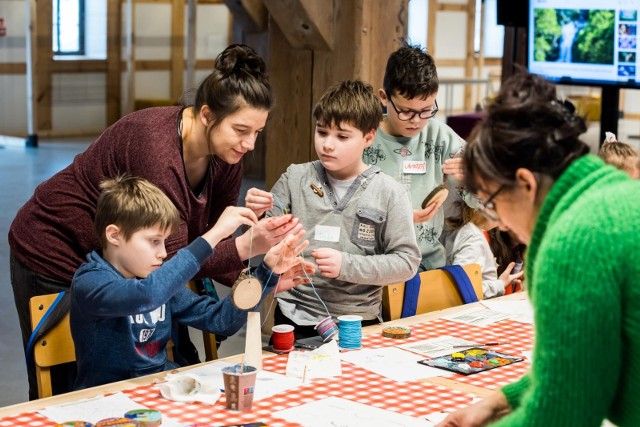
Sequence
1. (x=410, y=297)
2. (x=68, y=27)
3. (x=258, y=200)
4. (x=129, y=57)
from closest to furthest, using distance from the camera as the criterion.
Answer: (x=258, y=200), (x=410, y=297), (x=68, y=27), (x=129, y=57)

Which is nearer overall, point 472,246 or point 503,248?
point 472,246

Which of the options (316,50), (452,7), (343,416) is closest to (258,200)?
(343,416)

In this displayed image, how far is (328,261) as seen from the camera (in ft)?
9.95

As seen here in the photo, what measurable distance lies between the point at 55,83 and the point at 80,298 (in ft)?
39.8

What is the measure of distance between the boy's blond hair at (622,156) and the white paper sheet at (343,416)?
2.02m

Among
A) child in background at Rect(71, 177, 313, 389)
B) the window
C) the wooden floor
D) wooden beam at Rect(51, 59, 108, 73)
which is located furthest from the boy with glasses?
wooden beam at Rect(51, 59, 108, 73)

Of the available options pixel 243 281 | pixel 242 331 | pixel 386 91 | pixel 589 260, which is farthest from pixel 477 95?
pixel 589 260

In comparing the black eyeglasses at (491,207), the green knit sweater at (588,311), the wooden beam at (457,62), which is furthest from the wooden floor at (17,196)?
the wooden beam at (457,62)

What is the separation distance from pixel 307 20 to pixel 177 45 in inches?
431

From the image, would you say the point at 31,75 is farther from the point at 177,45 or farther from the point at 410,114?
the point at 410,114

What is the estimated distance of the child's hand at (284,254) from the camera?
2828mm

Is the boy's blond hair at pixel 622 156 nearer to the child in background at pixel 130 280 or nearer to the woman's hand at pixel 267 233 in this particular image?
the woman's hand at pixel 267 233

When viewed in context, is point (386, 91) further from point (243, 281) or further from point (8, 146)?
point (8, 146)

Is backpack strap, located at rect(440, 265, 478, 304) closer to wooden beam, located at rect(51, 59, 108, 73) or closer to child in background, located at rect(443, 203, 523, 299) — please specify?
child in background, located at rect(443, 203, 523, 299)
